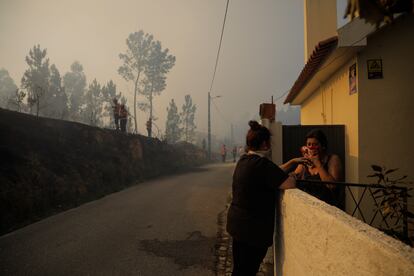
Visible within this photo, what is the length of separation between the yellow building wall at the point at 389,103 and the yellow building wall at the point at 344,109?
20cm

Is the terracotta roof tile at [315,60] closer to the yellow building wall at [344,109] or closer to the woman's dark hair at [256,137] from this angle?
the yellow building wall at [344,109]

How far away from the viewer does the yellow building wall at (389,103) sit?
5133 millimetres

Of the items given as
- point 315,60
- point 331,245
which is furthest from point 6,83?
point 331,245

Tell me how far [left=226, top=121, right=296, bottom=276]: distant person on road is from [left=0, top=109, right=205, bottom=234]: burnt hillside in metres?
6.54

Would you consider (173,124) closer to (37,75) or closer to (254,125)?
(37,75)

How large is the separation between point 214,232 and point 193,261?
1.60 m

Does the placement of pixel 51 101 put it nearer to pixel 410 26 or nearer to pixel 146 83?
pixel 146 83

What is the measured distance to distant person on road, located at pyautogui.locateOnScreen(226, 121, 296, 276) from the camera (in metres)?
2.34

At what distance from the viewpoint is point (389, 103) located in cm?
520

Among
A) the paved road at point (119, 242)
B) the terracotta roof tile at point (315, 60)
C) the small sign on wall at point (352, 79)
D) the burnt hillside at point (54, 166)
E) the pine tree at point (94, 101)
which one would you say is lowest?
the paved road at point (119, 242)

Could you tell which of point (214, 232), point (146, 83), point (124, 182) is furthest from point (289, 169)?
point (146, 83)

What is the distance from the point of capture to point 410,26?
512 centimetres

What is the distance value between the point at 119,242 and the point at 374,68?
594cm

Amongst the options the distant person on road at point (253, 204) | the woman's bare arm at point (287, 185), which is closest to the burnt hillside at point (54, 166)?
the distant person on road at point (253, 204)
